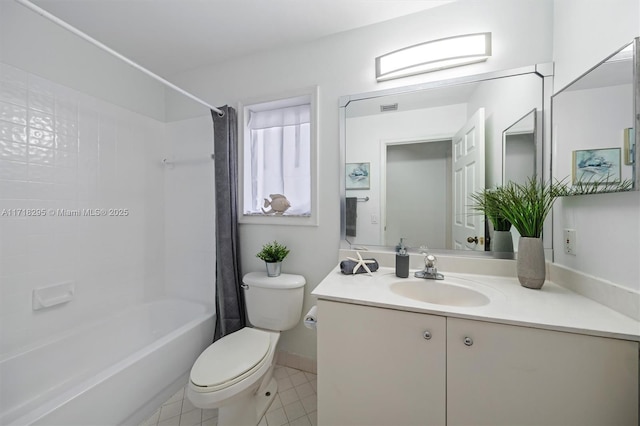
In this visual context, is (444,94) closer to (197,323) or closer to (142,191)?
(197,323)

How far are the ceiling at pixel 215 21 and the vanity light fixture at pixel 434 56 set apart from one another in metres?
0.23

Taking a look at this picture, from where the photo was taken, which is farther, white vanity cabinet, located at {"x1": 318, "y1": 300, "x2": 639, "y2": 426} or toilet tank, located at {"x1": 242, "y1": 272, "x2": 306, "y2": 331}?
toilet tank, located at {"x1": 242, "y1": 272, "x2": 306, "y2": 331}

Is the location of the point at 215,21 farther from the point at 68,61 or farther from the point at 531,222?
the point at 531,222

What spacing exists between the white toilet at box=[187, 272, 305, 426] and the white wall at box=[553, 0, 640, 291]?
4.51ft

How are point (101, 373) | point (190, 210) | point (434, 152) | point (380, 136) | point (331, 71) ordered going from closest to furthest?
point (101, 373) → point (434, 152) → point (380, 136) → point (331, 71) → point (190, 210)

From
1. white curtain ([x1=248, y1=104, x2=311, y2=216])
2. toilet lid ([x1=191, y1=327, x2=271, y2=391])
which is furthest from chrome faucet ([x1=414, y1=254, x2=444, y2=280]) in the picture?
toilet lid ([x1=191, y1=327, x2=271, y2=391])

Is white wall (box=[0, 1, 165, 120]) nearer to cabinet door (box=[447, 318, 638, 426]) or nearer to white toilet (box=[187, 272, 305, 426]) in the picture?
white toilet (box=[187, 272, 305, 426])

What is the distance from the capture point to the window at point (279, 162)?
5.61 ft

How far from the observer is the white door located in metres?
1.29

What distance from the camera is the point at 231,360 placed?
1235mm

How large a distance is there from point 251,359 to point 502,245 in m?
1.42

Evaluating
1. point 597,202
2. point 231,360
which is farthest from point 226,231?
point 597,202

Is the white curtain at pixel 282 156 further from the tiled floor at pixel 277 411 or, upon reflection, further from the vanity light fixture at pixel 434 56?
the tiled floor at pixel 277 411

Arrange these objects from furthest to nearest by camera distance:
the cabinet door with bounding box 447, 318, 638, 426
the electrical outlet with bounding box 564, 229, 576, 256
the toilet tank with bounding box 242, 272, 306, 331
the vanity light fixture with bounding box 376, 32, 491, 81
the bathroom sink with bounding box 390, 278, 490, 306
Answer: the toilet tank with bounding box 242, 272, 306, 331
the vanity light fixture with bounding box 376, 32, 491, 81
the bathroom sink with bounding box 390, 278, 490, 306
the electrical outlet with bounding box 564, 229, 576, 256
the cabinet door with bounding box 447, 318, 638, 426
